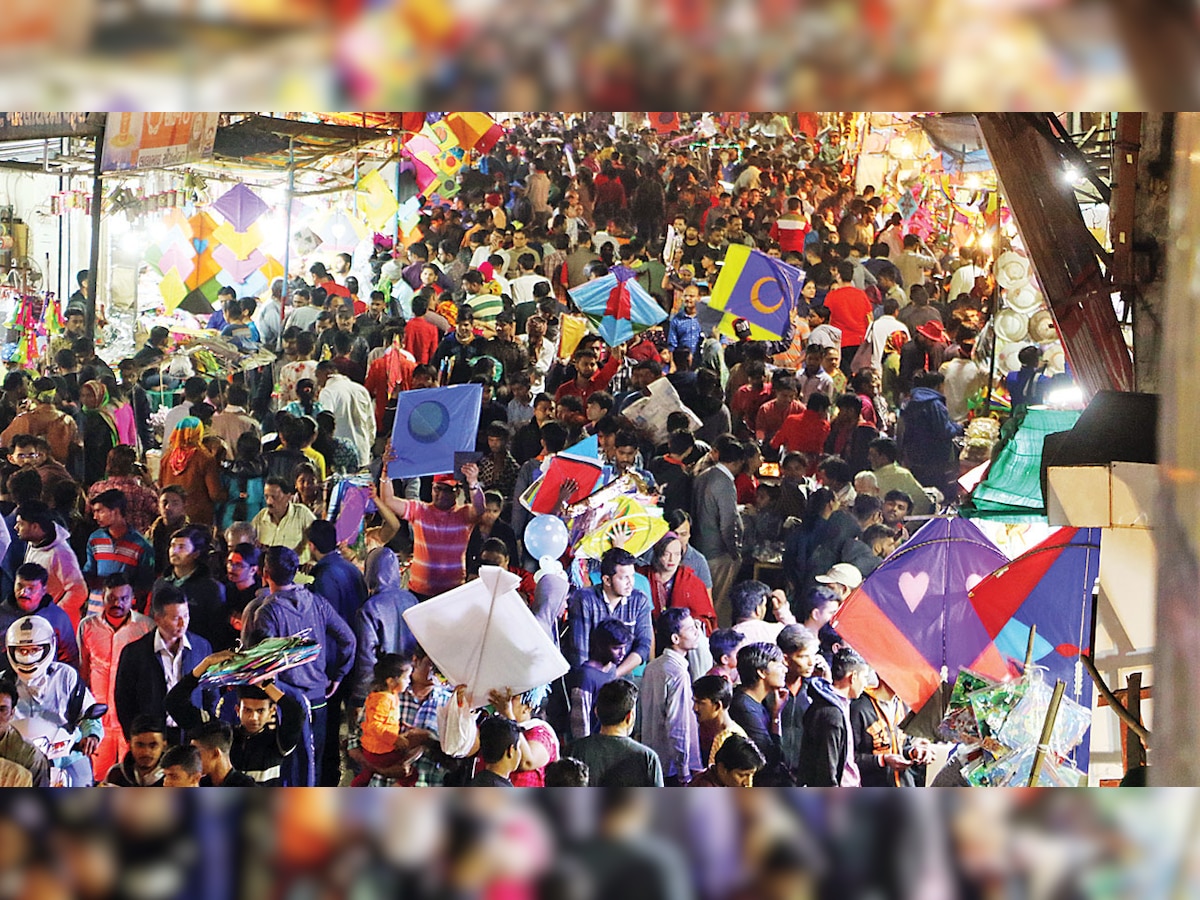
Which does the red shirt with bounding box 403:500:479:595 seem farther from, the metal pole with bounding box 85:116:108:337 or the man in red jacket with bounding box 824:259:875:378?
the man in red jacket with bounding box 824:259:875:378

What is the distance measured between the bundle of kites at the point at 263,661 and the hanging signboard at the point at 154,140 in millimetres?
2009

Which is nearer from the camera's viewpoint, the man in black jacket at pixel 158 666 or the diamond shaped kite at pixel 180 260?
the man in black jacket at pixel 158 666

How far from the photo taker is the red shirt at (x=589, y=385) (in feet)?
17.3

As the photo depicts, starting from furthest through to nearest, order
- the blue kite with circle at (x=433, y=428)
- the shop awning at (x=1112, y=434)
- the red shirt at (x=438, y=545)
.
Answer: the blue kite with circle at (x=433, y=428), the red shirt at (x=438, y=545), the shop awning at (x=1112, y=434)

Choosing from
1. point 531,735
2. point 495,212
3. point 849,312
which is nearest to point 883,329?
point 849,312

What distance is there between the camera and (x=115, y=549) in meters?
4.67

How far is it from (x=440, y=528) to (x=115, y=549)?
1.17 meters

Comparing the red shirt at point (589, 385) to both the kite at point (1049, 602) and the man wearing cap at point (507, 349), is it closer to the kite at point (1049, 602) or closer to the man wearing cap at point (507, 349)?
the man wearing cap at point (507, 349)

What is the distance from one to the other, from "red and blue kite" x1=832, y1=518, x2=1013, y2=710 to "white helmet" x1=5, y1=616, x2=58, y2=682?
2.74m

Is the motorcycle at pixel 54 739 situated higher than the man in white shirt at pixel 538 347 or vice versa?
the man in white shirt at pixel 538 347

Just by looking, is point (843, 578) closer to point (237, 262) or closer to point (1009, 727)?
point (1009, 727)

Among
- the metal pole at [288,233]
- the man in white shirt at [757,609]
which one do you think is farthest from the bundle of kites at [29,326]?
the man in white shirt at [757,609]

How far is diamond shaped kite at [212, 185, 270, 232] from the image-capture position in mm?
5238

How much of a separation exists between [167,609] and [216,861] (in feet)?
13.7
